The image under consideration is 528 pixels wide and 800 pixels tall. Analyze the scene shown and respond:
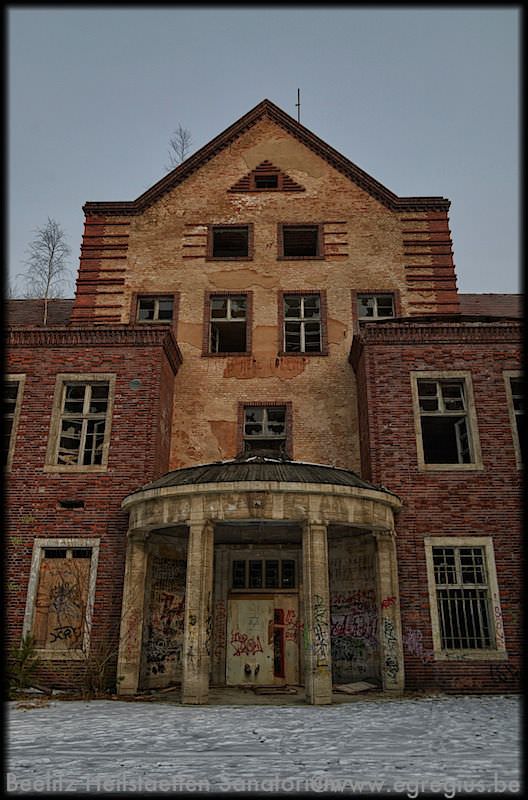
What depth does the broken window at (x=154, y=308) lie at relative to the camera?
19375 millimetres

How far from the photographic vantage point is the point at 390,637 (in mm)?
12906

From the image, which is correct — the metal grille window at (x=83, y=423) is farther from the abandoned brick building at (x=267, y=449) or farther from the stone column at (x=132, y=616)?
the stone column at (x=132, y=616)

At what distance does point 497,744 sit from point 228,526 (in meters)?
8.33

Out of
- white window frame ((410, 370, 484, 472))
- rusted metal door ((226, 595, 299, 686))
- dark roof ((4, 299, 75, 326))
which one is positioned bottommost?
rusted metal door ((226, 595, 299, 686))

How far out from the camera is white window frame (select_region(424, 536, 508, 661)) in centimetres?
1322

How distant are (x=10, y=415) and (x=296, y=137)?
45.5 feet

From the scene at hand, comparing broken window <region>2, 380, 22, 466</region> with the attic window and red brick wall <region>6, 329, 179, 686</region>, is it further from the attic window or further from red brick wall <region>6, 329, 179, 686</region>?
the attic window

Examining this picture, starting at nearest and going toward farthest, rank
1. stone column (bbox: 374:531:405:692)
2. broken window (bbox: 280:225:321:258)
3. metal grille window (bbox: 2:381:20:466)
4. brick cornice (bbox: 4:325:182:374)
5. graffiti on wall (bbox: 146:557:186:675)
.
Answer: stone column (bbox: 374:531:405:692)
graffiti on wall (bbox: 146:557:186:675)
metal grille window (bbox: 2:381:20:466)
brick cornice (bbox: 4:325:182:374)
broken window (bbox: 280:225:321:258)

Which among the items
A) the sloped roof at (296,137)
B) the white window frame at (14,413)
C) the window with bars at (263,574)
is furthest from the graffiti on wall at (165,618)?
the sloped roof at (296,137)

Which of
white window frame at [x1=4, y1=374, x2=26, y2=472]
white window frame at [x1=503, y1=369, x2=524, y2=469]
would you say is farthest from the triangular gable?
white window frame at [x1=4, y1=374, x2=26, y2=472]

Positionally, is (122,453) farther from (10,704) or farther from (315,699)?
(315,699)

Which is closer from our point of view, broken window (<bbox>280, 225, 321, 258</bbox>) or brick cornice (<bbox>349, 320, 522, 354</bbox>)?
brick cornice (<bbox>349, 320, 522, 354</bbox>)

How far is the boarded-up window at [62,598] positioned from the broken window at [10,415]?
2.72 meters

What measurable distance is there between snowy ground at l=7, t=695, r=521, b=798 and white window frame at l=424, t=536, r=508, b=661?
1760 mm
